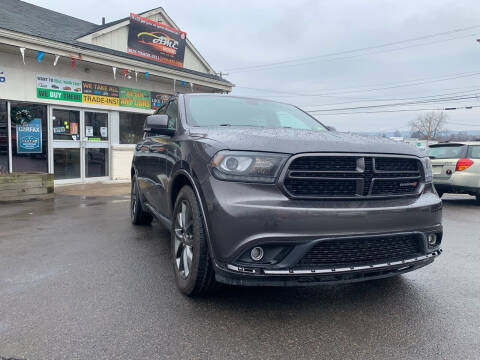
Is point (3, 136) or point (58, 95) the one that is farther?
point (58, 95)

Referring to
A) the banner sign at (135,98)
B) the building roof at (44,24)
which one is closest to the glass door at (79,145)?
the banner sign at (135,98)

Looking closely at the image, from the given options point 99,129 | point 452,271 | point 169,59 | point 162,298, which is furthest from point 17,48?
point 452,271

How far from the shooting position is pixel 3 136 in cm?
899

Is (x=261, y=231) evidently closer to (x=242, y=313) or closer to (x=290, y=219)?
(x=290, y=219)

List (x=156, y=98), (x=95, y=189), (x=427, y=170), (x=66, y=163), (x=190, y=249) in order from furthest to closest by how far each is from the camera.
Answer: (x=156, y=98)
(x=66, y=163)
(x=95, y=189)
(x=427, y=170)
(x=190, y=249)

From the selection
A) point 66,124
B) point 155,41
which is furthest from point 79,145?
point 155,41

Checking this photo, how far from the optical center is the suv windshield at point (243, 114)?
3493mm

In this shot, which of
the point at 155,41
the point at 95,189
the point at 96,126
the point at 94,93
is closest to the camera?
the point at 95,189

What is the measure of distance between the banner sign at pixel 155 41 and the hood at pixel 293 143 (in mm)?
10523

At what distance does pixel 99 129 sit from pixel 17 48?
3121mm

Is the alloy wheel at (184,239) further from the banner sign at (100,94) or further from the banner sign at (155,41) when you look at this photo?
the banner sign at (155,41)

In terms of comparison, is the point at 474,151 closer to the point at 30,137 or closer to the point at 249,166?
the point at 249,166

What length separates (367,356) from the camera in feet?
6.99

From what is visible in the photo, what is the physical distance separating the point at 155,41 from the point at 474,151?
32.5 feet
